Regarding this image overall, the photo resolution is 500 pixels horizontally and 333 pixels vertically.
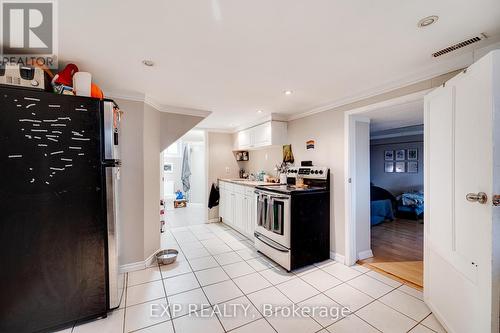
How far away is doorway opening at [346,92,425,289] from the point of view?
2.68 m

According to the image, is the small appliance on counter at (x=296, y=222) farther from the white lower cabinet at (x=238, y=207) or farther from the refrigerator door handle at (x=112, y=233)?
the refrigerator door handle at (x=112, y=233)

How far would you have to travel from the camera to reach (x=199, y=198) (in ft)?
23.7

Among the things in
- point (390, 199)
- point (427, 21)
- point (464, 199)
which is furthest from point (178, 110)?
point (390, 199)

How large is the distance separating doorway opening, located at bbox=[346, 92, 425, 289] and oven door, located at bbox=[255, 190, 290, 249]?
85cm

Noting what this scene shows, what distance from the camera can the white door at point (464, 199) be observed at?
126cm

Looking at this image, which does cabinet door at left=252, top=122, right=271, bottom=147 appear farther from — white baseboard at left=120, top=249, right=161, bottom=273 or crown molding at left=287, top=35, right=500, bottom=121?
white baseboard at left=120, top=249, right=161, bottom=273

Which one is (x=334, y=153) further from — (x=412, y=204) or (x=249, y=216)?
(x=412, y=204)

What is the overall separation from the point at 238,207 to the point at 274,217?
140 cm

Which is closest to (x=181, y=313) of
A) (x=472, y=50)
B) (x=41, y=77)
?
(x=41, y=77)

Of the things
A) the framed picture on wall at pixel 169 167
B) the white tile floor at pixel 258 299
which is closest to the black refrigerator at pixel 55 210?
the white tile floor at pixel 258 299

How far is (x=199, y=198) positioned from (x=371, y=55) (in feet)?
21.2

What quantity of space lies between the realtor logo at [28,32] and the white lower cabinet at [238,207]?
9.18 feet

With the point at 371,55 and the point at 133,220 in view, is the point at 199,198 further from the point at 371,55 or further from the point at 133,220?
the point at 371,55

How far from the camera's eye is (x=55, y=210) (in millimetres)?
1630
